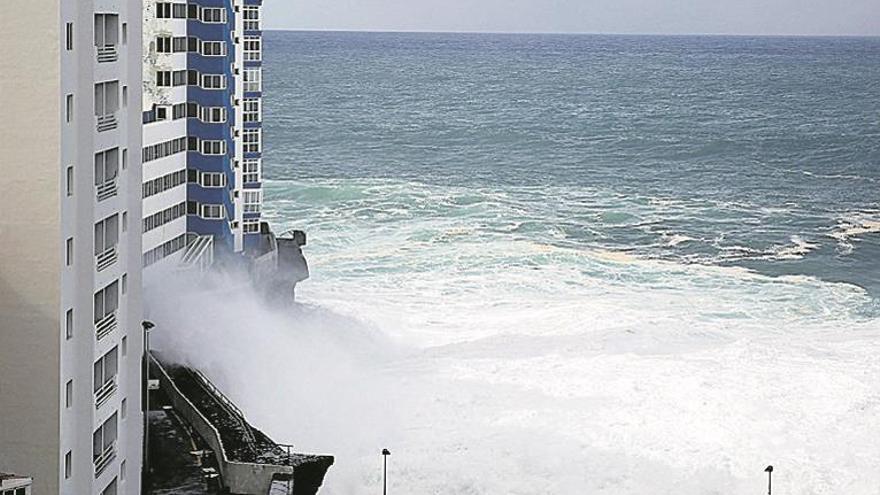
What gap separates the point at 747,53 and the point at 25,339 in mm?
146206

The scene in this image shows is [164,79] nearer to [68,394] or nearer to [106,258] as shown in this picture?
[106,258]

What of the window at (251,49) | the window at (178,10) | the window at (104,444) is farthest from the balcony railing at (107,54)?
the window at (251,49)

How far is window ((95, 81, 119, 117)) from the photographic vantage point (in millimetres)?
20688

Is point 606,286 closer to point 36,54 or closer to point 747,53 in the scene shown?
point 36,54

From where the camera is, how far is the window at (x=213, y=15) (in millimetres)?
37812

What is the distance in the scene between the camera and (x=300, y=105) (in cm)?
10456

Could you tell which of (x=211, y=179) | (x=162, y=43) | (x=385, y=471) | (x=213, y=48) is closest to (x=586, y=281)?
(x=211, y=179)

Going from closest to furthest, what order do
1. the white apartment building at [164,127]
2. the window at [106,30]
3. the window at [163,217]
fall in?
1. the window at [106,30]
2. the window at [163,217]
3. the white apartment building at [164,127]

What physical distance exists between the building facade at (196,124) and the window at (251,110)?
2cm

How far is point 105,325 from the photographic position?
21297mm

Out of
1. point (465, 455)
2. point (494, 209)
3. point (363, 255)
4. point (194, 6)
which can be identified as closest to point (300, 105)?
point (494, 209)

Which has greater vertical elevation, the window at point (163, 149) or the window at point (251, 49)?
the window at point (251, 49)

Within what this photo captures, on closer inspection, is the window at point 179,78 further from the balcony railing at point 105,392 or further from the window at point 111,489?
the window at point 111,489

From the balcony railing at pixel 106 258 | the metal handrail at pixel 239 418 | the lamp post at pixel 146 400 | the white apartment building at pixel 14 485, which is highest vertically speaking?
the balcony railing at pixel 106 258
